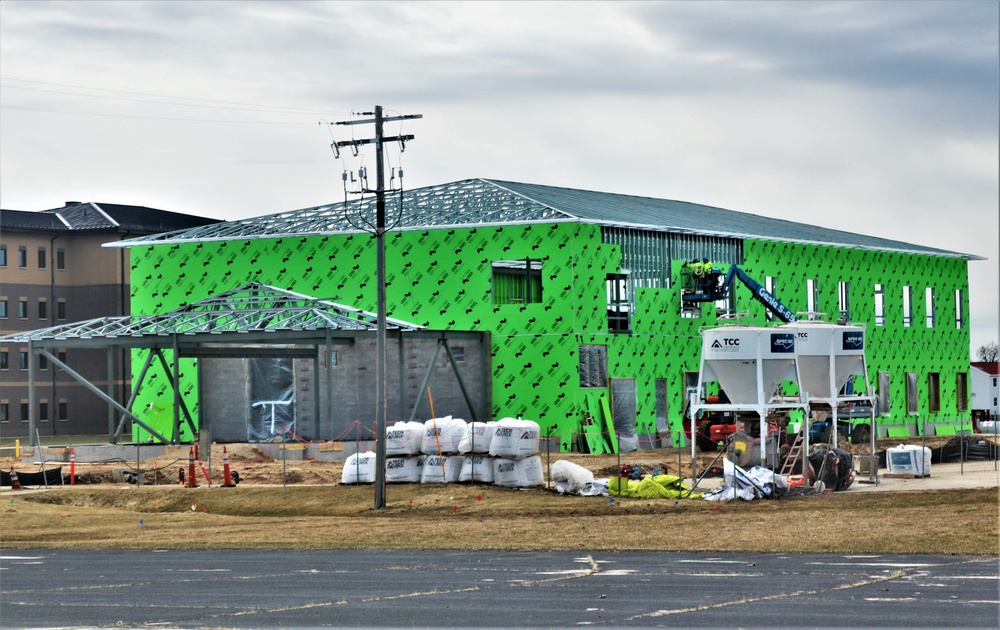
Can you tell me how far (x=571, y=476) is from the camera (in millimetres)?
38375

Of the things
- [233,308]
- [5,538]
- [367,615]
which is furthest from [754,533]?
[233,308]

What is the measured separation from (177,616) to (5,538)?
15.2 m

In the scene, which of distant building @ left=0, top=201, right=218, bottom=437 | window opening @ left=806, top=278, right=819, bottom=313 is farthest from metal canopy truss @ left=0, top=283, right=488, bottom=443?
distant building @ left=0, top=201, right=218, bottom=437

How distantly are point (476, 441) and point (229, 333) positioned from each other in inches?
650

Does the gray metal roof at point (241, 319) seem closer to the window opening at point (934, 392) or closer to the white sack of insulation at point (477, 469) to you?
the white sack of insulation at point (477, 469)

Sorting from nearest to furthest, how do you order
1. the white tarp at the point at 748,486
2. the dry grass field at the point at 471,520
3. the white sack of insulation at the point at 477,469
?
the dry grass field at the point at 471,520, the white tarp at the point at 748,486, the white sack of insulation at the point at 477,469

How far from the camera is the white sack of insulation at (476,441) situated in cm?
3988

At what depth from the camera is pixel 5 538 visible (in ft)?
106

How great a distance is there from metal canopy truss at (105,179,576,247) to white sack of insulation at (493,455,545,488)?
1795cm

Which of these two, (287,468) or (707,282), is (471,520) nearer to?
(287,468)

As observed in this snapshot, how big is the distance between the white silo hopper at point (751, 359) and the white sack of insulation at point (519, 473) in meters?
6.83

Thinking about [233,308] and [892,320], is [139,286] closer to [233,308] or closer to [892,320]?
[233,308]

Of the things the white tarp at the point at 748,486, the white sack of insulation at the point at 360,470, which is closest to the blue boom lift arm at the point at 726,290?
the white sack of insulation at the point at 360,470

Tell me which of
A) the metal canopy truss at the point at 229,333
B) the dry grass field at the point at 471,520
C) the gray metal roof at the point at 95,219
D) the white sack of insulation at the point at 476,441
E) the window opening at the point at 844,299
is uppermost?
the gray metal roof at the point at 95,219
